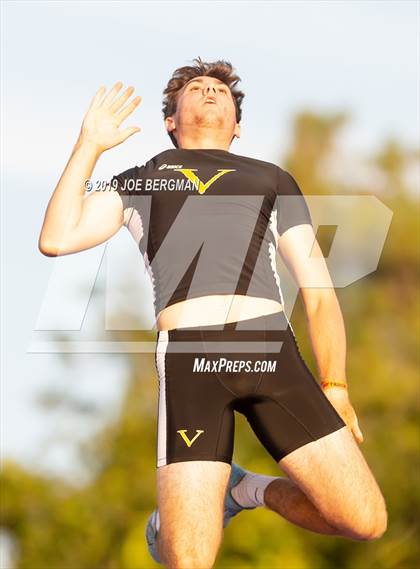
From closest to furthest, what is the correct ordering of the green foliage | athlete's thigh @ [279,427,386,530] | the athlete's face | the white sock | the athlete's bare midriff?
athlete's thigh @ [279,427,386,530], the athlete's bare midriff, the athlete's face, the white sock, the green foliage

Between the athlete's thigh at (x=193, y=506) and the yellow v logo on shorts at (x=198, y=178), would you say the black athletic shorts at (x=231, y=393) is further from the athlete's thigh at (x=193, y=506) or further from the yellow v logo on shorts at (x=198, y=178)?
the yellow v logo on shorts at (x=198, y=178)

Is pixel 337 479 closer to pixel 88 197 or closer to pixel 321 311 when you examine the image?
pixel 321 311

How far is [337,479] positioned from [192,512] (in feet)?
2.89

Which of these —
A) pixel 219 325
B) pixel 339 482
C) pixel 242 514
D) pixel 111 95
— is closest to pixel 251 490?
pixel 339 482

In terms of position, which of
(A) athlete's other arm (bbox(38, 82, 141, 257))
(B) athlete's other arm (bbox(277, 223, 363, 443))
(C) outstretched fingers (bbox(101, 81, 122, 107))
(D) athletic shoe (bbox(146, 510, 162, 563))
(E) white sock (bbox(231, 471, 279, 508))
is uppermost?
(C) outstretched fingers (bbox(101, 81, 122, 107))

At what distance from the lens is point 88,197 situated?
8.16 metres

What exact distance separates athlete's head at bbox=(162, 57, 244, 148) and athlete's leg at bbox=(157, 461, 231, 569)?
217cm

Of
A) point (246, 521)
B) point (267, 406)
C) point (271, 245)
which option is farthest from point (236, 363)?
point (246, 521)

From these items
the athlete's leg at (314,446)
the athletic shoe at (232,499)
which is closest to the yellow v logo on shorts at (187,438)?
the athlete's leg at (314,446)

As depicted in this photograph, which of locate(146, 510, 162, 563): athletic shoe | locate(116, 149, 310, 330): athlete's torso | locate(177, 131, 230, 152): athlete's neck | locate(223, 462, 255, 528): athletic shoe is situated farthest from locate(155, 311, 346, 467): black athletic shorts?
locate(177, 131, 230, 152): athlete's neck

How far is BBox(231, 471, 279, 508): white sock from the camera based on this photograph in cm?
851

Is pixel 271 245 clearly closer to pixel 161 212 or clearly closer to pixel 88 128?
pixel 161 212

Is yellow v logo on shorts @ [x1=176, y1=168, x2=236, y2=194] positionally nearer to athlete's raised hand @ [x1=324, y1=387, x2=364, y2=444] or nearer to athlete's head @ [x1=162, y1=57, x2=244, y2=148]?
athlete's head @ [x1=162, y1=57, x2=244, y2=148]

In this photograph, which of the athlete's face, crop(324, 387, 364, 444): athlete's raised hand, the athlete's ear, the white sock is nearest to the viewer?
crop(324, 387, 364, 444): athlete's raised hand
